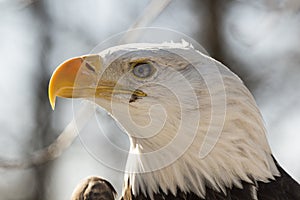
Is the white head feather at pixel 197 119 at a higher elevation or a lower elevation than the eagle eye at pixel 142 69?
lower

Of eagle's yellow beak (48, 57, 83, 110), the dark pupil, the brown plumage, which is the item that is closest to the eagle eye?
the dark pupil

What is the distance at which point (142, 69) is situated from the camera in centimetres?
364

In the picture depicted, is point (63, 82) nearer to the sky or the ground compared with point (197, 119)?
nearer to the sky

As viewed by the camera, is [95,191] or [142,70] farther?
[95,191]

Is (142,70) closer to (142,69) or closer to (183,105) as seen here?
(142,69)

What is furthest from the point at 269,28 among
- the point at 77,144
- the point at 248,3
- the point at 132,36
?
the point at 77,144

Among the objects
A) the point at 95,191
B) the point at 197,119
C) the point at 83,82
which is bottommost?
the point at 95,191

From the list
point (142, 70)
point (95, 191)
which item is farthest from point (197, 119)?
point (95, 191)

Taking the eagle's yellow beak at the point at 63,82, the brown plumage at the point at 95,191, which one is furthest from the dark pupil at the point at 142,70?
the brown plumage at the point at 95,191

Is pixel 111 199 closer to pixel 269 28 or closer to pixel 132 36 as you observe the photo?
pixel 132 36

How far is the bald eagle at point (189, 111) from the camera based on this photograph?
11.9 ft

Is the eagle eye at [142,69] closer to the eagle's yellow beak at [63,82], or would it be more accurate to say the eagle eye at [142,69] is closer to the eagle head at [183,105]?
the eagle head at [183,105]

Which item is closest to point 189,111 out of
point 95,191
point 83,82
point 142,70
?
point 142,70

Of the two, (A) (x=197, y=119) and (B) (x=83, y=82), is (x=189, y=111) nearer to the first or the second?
(A) (x=197, y=119)
